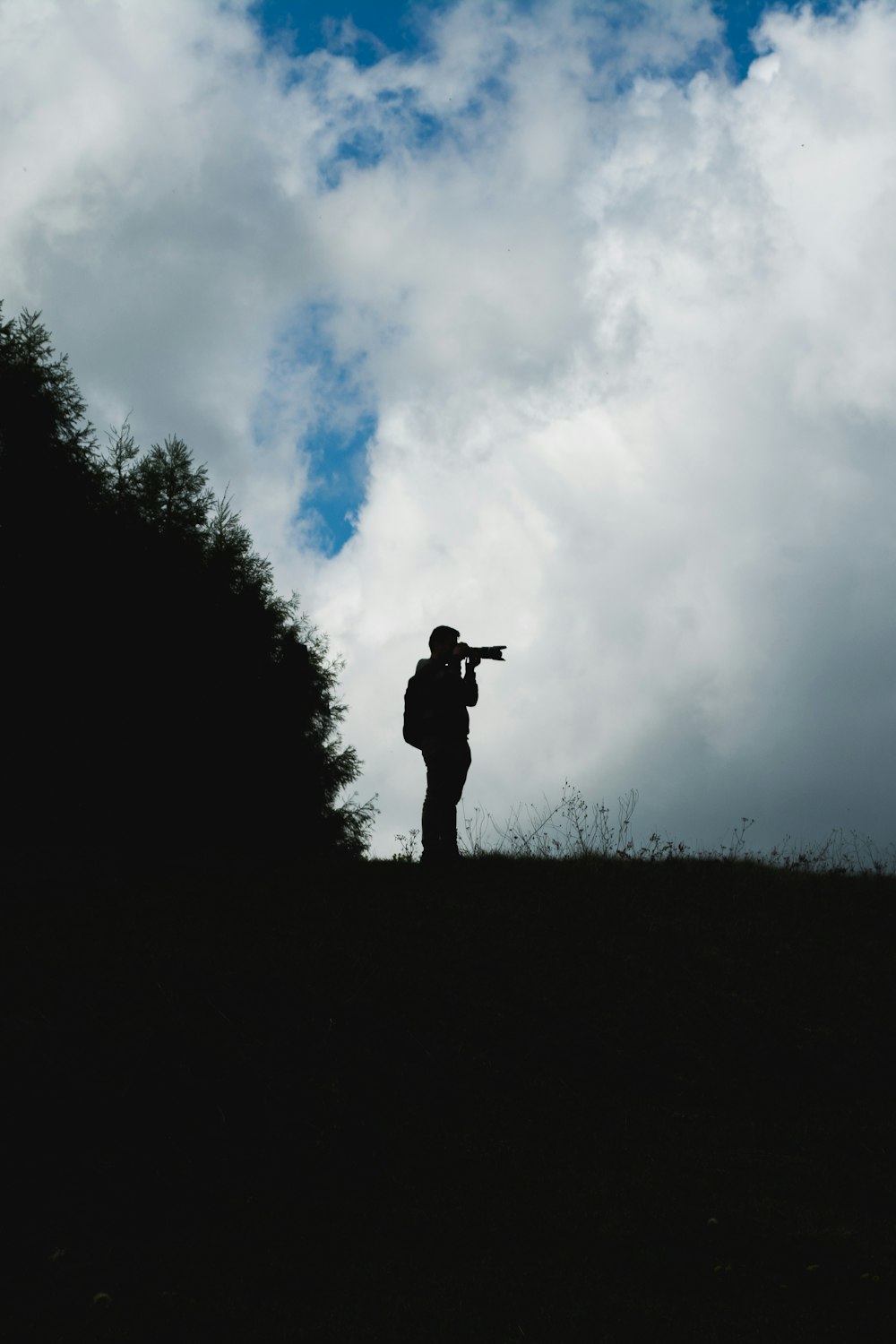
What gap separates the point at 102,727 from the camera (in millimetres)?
15297

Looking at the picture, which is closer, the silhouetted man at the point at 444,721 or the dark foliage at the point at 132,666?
the silhouetted man at the point at 444,721

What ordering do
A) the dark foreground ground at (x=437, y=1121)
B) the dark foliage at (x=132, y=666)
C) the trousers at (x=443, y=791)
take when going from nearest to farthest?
1. the dark foreground ground at (x=437, y=1121)
2. the trousers at (x=443, y=791)
3. the dark foliage at (x=132, y=666)

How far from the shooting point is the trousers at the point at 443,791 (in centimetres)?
934

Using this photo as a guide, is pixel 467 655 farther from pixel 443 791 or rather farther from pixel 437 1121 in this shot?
pixel 437 1121

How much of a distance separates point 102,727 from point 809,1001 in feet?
37.8

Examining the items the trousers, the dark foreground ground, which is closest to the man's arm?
the trousers

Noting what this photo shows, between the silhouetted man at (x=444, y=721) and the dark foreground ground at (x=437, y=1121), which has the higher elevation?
the silhouetted man at (x=444, y=721)

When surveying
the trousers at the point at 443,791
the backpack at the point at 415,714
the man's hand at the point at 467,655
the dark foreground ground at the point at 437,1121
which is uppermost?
the man's hand at the point at 467,655

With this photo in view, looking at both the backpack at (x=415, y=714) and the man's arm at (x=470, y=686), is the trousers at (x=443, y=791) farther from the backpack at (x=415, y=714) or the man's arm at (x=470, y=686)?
the man's arm at (x=470, y=686)

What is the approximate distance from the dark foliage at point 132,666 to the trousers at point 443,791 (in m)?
2.87

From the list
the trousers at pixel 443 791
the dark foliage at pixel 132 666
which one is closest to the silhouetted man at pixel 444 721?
the trousers at pixel 443 791

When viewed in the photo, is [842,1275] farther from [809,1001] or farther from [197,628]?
[197,628]

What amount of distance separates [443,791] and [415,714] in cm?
80

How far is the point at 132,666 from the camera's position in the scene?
16.2m
